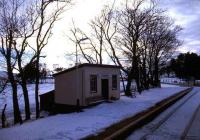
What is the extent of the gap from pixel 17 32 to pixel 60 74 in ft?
26.1

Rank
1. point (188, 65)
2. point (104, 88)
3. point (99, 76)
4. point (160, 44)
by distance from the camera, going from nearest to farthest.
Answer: point (99, 76) → point (104, 88) → point (160, 44) → point (188, 65)

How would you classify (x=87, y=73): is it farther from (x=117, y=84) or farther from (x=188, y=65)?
(x=188, y=65)

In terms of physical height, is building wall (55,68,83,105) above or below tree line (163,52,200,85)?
below

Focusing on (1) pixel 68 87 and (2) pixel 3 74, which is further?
(2) pixel 3 74

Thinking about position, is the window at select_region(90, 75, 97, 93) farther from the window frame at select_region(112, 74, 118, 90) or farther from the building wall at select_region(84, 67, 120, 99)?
the window frame at select_region(112, 74, 118, 90)

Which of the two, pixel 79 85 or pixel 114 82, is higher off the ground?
pixel 114 82

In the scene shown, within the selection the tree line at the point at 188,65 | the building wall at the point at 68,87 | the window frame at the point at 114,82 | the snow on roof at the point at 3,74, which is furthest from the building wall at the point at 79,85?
the tree line at the point at 188,65

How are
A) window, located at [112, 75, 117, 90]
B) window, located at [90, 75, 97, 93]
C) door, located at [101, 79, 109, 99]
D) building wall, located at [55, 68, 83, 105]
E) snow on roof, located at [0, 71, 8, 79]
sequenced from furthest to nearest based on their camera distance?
snow on roof, located at [0, 71, 8, 79] < window, located at [112, 75, 117, 90] < door, located at [101, 79, 109, 99] < window, located at [90, 75, 97, 93] < building wall, located at [55, 68, 83, 105]

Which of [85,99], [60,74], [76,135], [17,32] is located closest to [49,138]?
[76,135]

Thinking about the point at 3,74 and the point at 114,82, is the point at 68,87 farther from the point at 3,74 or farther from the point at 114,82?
the point at 3,74

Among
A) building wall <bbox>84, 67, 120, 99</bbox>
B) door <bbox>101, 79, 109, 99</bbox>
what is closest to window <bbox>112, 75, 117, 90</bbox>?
building wall <bbox>84, 67, 120, 99</bbox>

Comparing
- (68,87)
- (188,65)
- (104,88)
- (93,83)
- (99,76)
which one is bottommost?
(104,88)

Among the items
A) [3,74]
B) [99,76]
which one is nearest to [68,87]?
[99,76]

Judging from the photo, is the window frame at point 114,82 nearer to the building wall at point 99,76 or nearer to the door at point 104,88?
the building wall at point 99,76
